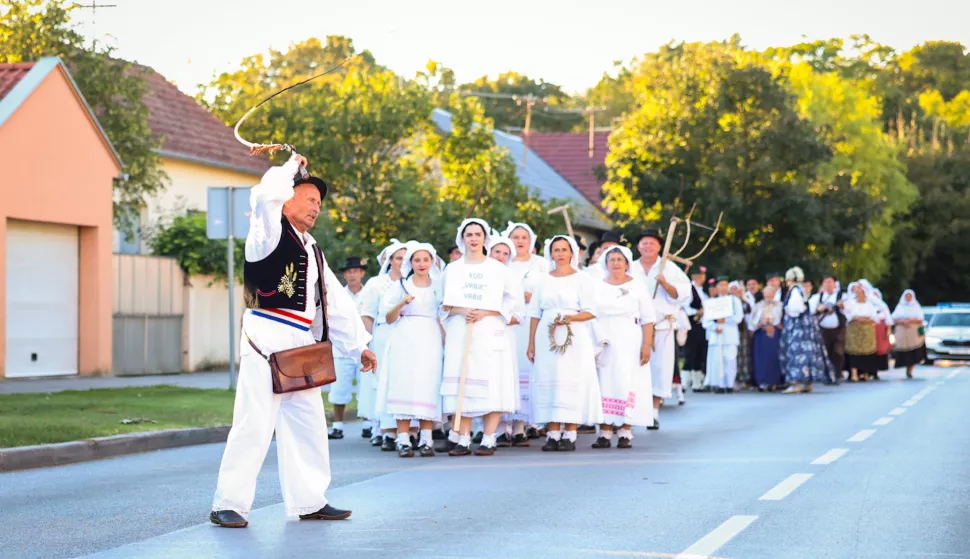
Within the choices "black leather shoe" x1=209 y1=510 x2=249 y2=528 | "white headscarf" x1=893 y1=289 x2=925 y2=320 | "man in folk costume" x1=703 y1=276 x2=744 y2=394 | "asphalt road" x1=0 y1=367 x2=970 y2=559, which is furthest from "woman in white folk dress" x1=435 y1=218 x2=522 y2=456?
"white headscarf" x1=893 y1=289 x2=925 y2=320

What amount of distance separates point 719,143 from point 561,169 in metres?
18.9

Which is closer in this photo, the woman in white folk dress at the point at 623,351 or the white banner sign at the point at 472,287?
the white banner sign at the point at 472,287

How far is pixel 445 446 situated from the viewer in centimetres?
1445

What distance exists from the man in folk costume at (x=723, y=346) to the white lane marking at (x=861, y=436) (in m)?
9.77

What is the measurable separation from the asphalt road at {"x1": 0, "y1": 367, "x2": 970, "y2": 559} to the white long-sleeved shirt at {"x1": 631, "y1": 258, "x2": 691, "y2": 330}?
82.1 inches

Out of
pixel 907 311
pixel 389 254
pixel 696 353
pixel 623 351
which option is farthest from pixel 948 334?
pixel 389 254

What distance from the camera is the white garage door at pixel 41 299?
24.1m

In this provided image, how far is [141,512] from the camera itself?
32.0ft

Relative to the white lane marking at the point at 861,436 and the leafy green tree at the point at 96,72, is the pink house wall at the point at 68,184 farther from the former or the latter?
the white lane marking at the point at 861,436

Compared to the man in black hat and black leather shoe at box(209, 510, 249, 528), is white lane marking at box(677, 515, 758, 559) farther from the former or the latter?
the man in black hat

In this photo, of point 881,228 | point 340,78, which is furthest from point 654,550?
point 881,228

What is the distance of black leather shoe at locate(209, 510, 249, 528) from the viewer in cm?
877

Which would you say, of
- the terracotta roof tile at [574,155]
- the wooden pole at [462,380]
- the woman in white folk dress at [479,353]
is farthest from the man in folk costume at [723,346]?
the terracotta roof tile at [574,155]

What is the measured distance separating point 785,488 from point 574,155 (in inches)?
2149
